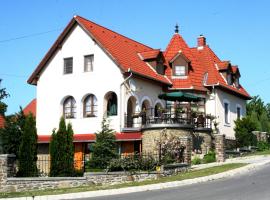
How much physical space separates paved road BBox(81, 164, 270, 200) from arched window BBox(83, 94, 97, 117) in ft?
47.5

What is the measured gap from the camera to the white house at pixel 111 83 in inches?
1244

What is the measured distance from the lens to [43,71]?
35.0 metres

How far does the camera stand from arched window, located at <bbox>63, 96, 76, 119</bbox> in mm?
33812

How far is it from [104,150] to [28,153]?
3.84 meters

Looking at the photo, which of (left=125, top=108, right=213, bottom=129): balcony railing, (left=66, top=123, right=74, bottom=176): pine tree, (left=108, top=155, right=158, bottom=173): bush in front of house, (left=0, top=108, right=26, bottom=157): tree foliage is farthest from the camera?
(left=125, top=108, right=213, bottom=129): balcony railing

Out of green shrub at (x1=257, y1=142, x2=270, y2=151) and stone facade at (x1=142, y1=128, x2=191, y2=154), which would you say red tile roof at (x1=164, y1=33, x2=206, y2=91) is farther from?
stone facade at (x1=142, y1=128, x2=191, y2=154)

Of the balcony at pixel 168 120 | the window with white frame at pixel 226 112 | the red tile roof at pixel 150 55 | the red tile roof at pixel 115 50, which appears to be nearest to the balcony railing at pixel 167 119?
the balcony at pixel 168 120

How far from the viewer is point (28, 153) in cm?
2422

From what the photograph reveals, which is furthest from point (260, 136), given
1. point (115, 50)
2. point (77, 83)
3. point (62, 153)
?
point (62, 153)

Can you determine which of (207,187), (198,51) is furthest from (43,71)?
(207,187)

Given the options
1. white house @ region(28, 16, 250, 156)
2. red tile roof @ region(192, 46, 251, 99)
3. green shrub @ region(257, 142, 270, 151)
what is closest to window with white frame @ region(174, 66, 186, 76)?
white house @ region(28, 16, 250, 156)

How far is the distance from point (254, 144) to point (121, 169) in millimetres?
15557

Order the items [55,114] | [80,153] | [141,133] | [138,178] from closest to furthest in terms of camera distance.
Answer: [138,178] → [141,133] → [80,153] → [55,114]

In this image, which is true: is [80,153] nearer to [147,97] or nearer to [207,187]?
[147,97]
